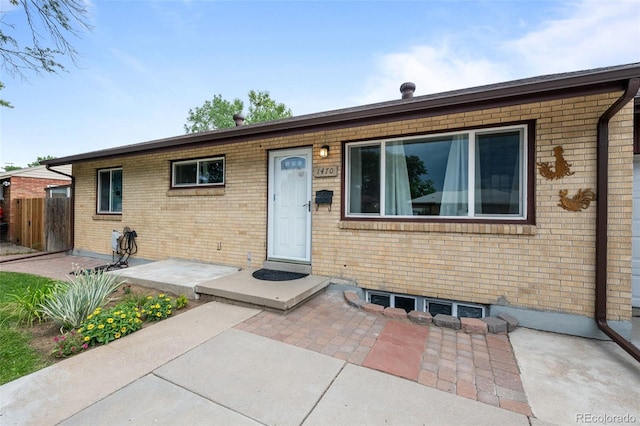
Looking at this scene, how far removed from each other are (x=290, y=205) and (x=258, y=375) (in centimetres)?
324

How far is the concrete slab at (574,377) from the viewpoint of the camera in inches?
76.6

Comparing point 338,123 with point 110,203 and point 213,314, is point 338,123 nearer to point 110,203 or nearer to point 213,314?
point 213,314

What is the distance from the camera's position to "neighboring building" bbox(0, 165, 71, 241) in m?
11.9

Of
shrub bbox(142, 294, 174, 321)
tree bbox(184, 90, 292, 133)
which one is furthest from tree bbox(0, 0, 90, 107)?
tree bbox(184, 90, 292, 133)

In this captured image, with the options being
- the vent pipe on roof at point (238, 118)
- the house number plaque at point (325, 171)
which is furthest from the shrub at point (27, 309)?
the vent pipe on roof at point (238, 118)

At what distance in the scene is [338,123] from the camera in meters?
3.83

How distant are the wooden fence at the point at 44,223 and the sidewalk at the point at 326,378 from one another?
322 inches

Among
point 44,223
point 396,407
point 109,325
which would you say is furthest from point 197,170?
point 44,223

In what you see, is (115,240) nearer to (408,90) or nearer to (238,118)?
(238,118)

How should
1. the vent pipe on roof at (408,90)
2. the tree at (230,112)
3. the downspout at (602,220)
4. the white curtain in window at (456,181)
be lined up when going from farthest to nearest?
the tree at (230,112) < the vent pipe on roof at (408,90) < the white curtain in window at (456,181) < the downspout at (602,220)

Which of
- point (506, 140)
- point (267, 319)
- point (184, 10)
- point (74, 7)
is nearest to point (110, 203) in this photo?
point (74, 7)

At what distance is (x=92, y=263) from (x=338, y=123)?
7609 millimetres

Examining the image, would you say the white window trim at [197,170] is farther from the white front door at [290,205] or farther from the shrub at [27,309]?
the shrub at [27,309]

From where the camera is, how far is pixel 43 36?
429 cm
